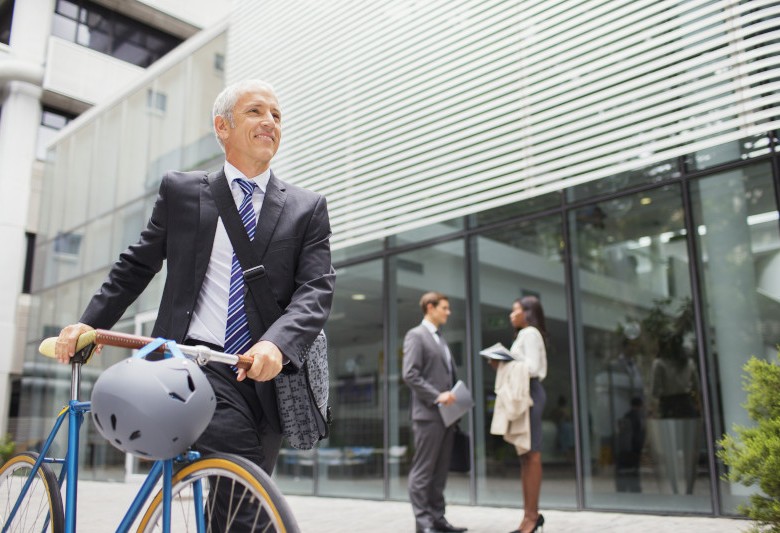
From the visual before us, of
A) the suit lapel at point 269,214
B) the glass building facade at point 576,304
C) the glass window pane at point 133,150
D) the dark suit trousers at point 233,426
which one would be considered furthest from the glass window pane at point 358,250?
the dark suit trousers at point 233,426

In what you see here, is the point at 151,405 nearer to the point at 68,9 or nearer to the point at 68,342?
the point at 68,342

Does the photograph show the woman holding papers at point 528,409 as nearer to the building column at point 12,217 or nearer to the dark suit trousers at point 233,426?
the dark suit trousers at point 233,426

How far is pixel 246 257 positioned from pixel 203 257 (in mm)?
151

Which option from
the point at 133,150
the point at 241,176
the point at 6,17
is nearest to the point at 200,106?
the point at 133,150

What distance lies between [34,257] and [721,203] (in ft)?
58.3

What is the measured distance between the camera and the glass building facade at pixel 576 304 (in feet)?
21.3

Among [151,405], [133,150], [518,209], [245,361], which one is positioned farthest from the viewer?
[133,150]

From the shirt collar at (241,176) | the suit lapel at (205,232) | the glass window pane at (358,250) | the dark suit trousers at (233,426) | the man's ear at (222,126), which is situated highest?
the glass window pane at (358,250)

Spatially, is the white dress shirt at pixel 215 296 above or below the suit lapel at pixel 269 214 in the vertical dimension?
below

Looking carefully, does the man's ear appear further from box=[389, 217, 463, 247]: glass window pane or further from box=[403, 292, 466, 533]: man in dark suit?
box=[389, 217, 463, 247]: glass window pane

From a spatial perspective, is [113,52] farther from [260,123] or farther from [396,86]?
[260,123]

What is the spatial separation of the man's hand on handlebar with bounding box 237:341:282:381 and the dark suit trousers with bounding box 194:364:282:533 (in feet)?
0.87

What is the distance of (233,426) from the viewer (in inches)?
80.3

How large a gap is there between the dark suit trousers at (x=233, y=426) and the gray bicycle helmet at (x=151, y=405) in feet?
1.03
